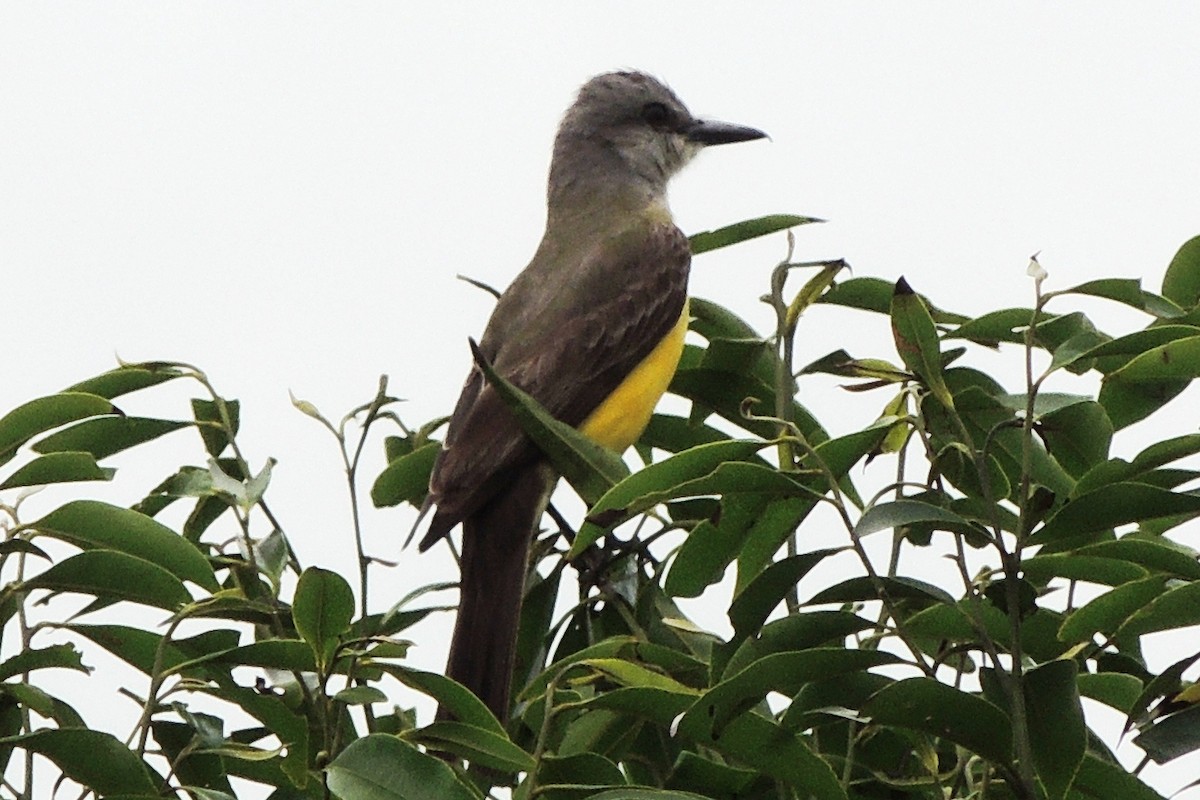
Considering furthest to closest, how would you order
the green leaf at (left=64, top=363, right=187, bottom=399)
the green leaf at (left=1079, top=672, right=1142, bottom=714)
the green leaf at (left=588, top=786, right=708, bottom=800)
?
the green leaf at (left=64, top=363, right=187, bottom=399)
the green leaf at (left=1079, top=672, right=1142, bottom=714)
the green leaf at (left=588, top=786, right=708, bottom=800)

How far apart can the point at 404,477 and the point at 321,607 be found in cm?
105

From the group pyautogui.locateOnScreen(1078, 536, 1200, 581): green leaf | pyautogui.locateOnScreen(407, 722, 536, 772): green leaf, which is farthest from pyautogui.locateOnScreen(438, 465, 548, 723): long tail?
pyautogui.locateOnScreen(1078, 536, 1200, 581): green leaf

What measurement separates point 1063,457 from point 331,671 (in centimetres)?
113

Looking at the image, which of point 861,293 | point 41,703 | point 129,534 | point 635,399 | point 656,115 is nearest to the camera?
point 41,703

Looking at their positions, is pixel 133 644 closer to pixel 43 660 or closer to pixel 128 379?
pixel 43 660

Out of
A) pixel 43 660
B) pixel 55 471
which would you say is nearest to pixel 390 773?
pixel 43 660

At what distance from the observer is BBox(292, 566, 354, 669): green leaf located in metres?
2.18

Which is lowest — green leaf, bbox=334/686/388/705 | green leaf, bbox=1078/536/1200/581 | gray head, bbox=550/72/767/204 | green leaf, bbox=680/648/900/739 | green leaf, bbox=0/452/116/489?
green leaf, bbox=680/648/900/739

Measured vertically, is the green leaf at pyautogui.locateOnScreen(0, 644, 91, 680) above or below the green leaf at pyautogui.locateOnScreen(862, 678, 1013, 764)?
above

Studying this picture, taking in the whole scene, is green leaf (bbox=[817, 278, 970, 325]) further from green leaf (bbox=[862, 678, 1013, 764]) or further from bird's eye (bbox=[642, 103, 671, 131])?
bird's eye (bbox=[642, 103, 671, 131])

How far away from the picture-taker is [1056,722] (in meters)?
1.94

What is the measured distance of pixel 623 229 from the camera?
17.0ft

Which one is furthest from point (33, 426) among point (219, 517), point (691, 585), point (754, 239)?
point (754, 239)

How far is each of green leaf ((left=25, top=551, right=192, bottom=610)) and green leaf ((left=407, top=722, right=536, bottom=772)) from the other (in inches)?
23.9
